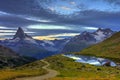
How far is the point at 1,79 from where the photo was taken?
9675cm

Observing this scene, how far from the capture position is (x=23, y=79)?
335 feet

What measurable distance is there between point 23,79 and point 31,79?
10.2 ft

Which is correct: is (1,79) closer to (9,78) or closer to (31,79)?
(9,78)

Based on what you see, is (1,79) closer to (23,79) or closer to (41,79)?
(23,79)

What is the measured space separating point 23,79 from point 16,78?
4.20m

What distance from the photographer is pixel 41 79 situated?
106m

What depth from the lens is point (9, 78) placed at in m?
101

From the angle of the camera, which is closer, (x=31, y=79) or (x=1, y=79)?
(x=1, y=79)

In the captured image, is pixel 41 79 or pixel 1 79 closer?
pixel 1 79

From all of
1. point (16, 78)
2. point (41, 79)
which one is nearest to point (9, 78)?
point (16, 78)

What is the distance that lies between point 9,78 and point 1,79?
4.75 m

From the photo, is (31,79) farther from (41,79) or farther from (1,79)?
(1,79)

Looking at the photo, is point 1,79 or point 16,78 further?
point 16,78

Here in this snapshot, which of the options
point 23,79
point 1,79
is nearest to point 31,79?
point 23,79
